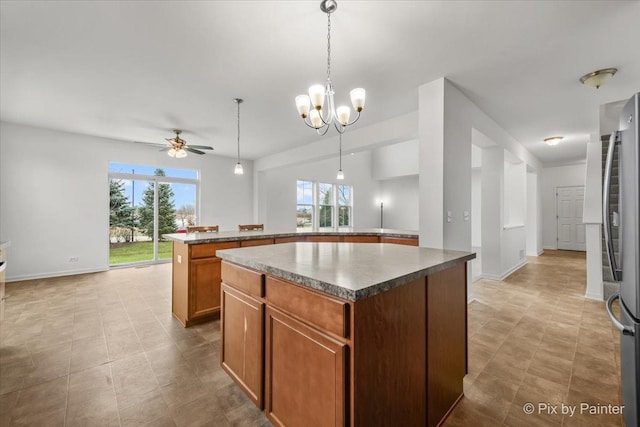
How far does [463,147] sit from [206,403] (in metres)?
3.58

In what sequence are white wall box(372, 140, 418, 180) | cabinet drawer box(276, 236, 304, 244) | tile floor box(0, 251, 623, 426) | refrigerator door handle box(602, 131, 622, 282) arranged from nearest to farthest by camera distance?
refrigerator door handle box(602, 131, 622, 282)
tile floor box(0, 251, 623, 426)
cabinet drawer box(276, 236, 304, 244)
white wall box(372, 140, 418, 180)

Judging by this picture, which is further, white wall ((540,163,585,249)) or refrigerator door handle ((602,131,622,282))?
white wall ((540,163,585,249))

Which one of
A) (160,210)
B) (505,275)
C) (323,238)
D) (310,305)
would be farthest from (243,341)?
(160,210)

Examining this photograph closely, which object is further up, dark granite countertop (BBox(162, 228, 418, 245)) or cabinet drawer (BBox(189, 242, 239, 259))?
dark granite countertop (BBox(162, 228, 418, 245))

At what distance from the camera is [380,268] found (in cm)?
133

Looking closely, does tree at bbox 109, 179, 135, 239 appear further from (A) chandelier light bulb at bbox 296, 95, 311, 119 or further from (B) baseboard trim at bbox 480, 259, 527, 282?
(B) baseboard trim at bbox 480, 259, 527, 282

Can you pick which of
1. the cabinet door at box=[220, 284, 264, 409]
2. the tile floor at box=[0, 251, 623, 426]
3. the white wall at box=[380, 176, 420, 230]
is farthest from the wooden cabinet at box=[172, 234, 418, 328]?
the white wall at box=[380, 176, 420, 230]

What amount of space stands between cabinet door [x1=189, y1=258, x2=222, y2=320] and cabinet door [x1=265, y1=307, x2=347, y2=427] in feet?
5.64

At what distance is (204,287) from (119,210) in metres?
4.31

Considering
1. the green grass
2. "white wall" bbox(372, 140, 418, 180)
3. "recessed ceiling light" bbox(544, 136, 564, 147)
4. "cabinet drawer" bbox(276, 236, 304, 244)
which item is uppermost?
"white wall" bbox(372, 140, 418, 180)

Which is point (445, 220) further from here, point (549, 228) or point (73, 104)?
point (549, 228)

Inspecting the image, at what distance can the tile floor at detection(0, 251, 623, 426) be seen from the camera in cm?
162

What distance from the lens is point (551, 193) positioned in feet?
27.9

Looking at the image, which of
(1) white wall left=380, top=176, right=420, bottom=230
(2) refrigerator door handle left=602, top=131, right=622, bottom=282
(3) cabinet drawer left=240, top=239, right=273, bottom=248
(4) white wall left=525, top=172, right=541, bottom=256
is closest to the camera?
(2) refrigerator door handle left=602, top=131, right=622, bottom=282
